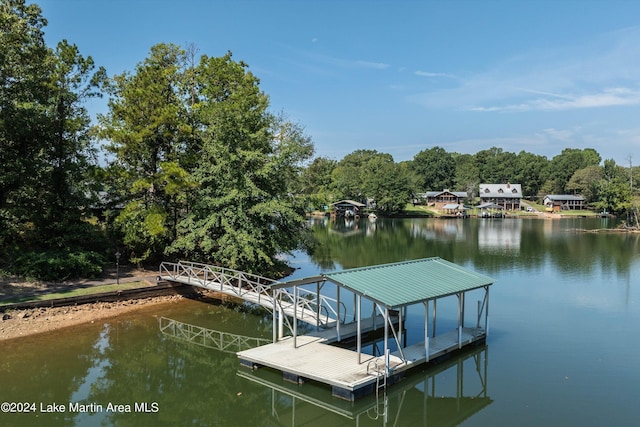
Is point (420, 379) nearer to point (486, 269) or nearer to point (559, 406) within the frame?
point (559, 406)

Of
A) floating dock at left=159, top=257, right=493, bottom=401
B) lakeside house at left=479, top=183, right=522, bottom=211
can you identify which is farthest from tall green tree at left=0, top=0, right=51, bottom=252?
lakeside house at left=479, top=183, right=522, bottom=211

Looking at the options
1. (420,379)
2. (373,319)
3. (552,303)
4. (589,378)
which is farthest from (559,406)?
(552,303)

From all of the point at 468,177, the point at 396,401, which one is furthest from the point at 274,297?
the point at 468,177

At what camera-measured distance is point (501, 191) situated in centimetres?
11119

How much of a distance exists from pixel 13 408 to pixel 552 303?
24194 millimetres

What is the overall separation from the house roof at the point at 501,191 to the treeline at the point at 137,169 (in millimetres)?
90099

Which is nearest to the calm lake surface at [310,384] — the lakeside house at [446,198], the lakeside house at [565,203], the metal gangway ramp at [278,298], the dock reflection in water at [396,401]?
the dock reflection in water at [396,401]

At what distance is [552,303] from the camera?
2500 cm

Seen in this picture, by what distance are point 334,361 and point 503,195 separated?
104320 millimetres

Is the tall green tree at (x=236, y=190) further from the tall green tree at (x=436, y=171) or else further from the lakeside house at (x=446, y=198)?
the tall green tree at (x=436, y=171)

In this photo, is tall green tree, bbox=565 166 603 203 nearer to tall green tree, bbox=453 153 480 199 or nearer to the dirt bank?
tall green tree, bbox=453 153 480 199

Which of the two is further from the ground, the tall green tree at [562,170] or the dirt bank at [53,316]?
the tall green tree at [562,170]

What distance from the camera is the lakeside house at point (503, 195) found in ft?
359

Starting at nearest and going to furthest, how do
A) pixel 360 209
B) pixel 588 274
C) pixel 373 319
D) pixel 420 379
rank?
1. pixel 420 379
2. pixel 373 319
3. pixel 588 274
4. pixel 360 209
